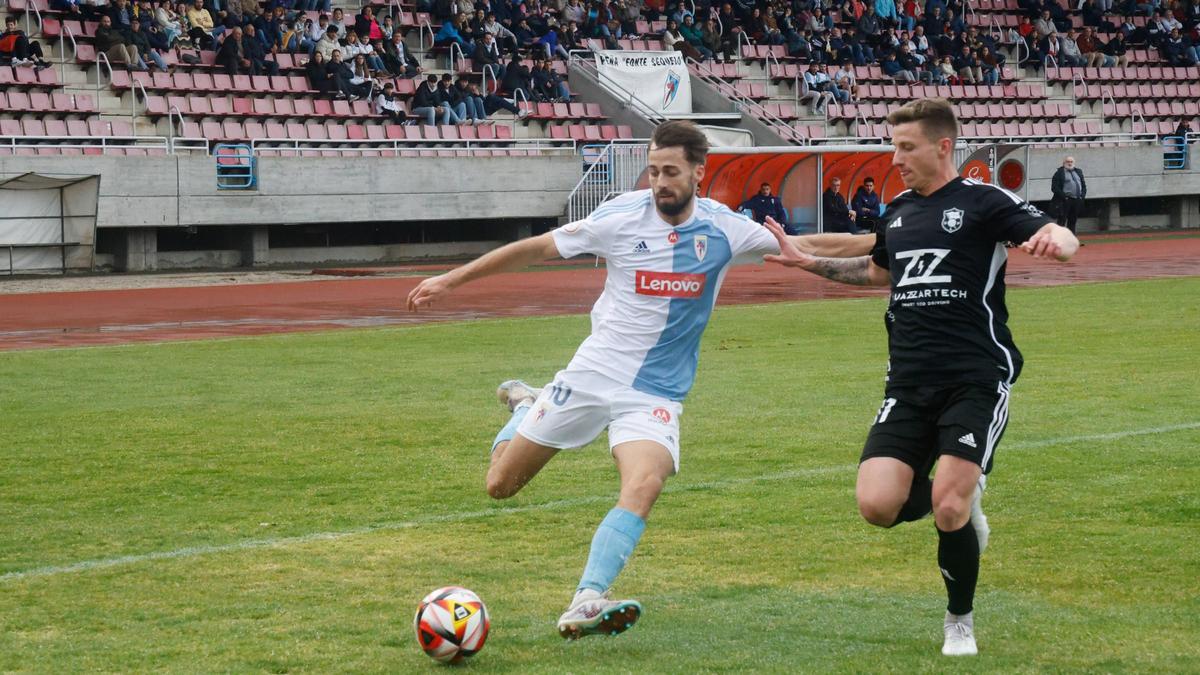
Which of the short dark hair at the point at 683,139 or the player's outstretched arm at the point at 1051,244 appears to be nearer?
the player's outstretched arm at the point at 1051,244

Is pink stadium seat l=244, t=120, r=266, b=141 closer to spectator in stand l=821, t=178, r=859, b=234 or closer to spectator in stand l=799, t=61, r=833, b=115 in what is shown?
spectator in stand l=821, t=178, r=859, b=234

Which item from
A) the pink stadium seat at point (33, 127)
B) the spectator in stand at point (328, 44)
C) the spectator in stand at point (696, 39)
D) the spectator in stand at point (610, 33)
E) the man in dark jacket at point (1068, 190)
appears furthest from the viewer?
the spectator in stand at point (696, 39)

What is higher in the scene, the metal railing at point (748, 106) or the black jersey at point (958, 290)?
the metal railing at point (748, 106)

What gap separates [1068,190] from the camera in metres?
35.1

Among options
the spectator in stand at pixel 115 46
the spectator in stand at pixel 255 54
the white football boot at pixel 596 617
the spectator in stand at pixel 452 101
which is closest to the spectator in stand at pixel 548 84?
the spectator in stand at pixel 452 101

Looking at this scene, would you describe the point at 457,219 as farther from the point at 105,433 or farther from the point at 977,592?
the point at 977,592

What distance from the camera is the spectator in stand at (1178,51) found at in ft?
156

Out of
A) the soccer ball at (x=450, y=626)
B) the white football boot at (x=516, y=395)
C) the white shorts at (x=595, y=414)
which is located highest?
the white shorts at (x=595, y=414)

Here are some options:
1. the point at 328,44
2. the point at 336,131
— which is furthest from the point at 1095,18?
the point at 336,131

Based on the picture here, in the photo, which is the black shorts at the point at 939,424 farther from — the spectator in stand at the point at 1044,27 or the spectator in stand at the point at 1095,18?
the spectator in stand at the point at 1095,18

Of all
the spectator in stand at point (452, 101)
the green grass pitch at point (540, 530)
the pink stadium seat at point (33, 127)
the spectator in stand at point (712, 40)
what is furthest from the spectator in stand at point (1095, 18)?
the green grass pitch at point (540, 530)

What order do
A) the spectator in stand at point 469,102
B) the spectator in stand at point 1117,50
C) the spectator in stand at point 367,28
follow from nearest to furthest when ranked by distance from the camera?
the spectator in stand at point 367,28
the spectator in stand at point 469,102
the spectator in stand at point 1117,50

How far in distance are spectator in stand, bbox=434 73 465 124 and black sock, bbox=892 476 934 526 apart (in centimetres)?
2767

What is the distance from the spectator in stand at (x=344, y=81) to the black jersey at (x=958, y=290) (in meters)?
27.1
